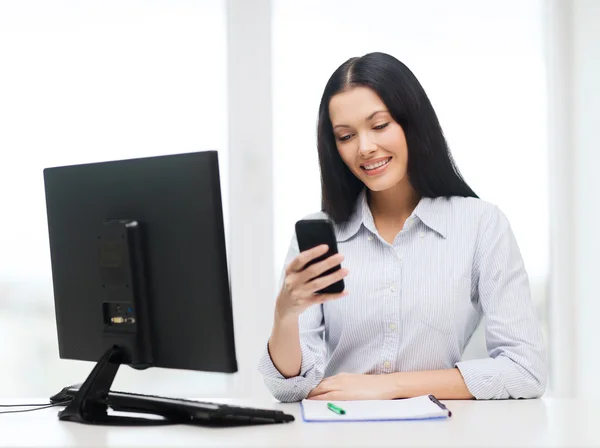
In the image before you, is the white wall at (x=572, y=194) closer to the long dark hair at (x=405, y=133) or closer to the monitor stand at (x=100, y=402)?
the long dark hair at (x=405, y=133)

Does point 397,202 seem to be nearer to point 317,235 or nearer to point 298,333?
point 298,333

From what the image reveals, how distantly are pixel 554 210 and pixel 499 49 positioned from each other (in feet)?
2.56

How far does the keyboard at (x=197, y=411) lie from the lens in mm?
1207

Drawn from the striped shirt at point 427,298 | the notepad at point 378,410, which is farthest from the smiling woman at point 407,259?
the notepad at point 378,410

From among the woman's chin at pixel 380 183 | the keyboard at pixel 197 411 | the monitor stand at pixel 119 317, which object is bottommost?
the keyboard at pixel 197 411

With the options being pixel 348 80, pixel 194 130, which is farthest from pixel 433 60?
pixel 348 80

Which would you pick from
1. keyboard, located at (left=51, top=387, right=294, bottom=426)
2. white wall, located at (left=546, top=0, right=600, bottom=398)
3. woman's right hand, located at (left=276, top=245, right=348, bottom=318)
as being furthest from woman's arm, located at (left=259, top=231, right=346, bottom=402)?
white wall, located at (left=546, top=0, right=600, bottom=398)

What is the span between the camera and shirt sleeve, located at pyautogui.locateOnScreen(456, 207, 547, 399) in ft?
5.03

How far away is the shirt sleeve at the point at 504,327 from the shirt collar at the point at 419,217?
0.11m

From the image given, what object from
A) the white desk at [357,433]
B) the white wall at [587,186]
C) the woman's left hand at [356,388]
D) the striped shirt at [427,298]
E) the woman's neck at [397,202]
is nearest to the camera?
the white desk at [357,433]

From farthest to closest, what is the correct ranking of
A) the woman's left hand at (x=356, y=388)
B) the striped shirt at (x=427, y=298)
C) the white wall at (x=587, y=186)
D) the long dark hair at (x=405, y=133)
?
1. the white wall at (x=587, y=186)
2. the long dark hair at (x=405, y=133)
3. the striped shirt at (x=427, y=298)
4. the woman's left hand at (x=356, y=388)

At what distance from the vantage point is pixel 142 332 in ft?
4.17

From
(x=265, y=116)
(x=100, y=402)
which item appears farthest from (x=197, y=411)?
(x=265, y=116)

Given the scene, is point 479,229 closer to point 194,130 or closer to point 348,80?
point 348,80
